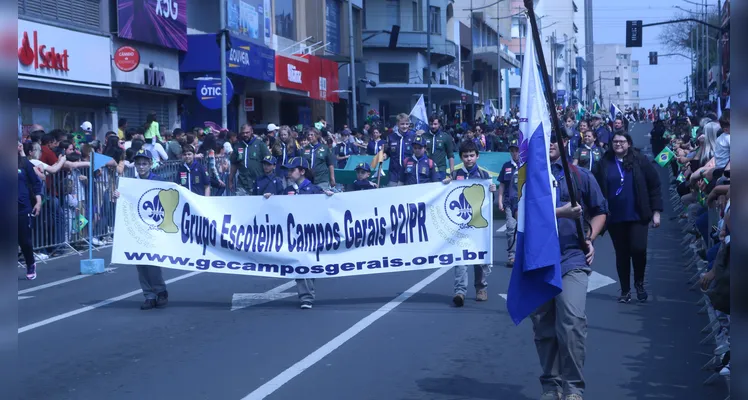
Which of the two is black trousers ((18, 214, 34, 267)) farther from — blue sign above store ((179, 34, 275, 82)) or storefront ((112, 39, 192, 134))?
blue sign above store ((179, 34, 275, 82))

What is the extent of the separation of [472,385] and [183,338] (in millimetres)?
3282

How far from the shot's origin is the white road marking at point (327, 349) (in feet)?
24.2

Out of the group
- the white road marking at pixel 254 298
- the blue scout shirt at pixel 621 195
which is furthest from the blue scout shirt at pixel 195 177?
the blue scout shirt at pixel 621 195

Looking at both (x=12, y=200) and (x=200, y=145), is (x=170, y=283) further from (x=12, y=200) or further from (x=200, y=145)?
(x=12, y=200)

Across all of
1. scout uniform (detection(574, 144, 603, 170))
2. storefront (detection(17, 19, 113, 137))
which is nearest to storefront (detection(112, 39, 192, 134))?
storefront (detection(17, 19, 113, 137))

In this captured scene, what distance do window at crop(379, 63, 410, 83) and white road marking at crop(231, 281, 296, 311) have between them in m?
51.5

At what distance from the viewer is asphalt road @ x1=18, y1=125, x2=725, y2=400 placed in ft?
24.5

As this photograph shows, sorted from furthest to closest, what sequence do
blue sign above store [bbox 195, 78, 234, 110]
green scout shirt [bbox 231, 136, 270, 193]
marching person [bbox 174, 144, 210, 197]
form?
blue sign above store [bbox 195, 78, 234, 110]
green scout shirt [bbox 231, 136, 270, 193]
marching person [bbox 174, 144, 210, 197]

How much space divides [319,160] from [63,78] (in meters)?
9.48

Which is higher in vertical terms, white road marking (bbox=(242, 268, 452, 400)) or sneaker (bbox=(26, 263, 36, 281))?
sneaker (bbox=(26, 263, 36, 281))

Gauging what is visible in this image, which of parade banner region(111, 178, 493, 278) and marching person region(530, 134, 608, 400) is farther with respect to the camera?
parade banner region(111, 178, 493, 278)

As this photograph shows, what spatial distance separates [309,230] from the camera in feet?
37.4

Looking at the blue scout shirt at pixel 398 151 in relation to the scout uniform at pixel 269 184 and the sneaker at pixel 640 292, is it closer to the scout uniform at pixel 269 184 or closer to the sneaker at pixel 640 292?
the scout uniform at pixel 269 184

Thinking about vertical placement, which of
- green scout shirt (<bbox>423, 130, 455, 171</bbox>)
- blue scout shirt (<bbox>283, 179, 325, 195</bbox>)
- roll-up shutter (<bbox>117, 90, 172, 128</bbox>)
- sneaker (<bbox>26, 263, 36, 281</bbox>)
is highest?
roll-up shutter (<bbox>117, 90, 172, 128</bbox>)
